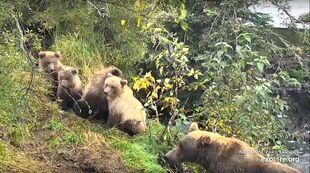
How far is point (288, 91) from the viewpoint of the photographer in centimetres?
1114

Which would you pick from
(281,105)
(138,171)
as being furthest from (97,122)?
(281,105)

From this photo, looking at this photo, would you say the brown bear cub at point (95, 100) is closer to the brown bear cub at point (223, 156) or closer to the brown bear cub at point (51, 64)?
the brown bear cub at point (51, 64)

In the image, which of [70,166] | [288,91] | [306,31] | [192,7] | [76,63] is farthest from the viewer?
[288,91]

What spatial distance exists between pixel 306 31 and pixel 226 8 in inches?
46.0

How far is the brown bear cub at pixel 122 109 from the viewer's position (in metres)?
6.06

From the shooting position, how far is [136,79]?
5391 millimetres

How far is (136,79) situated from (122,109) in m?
0.76

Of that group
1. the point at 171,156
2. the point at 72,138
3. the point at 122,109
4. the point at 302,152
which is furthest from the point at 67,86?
the point at 302,152

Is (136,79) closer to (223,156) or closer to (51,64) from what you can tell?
(223,156)

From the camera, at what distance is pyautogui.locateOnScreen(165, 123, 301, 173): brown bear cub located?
4.90 metres

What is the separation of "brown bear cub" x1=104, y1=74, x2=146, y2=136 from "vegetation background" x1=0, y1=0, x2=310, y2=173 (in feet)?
0.35

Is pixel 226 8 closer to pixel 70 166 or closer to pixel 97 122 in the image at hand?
pixel 97 122

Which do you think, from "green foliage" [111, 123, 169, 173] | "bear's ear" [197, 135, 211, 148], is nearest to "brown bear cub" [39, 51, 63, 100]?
"green foliage" [111, 123, 169, 173]

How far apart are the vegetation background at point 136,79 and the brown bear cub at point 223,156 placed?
0.47m
